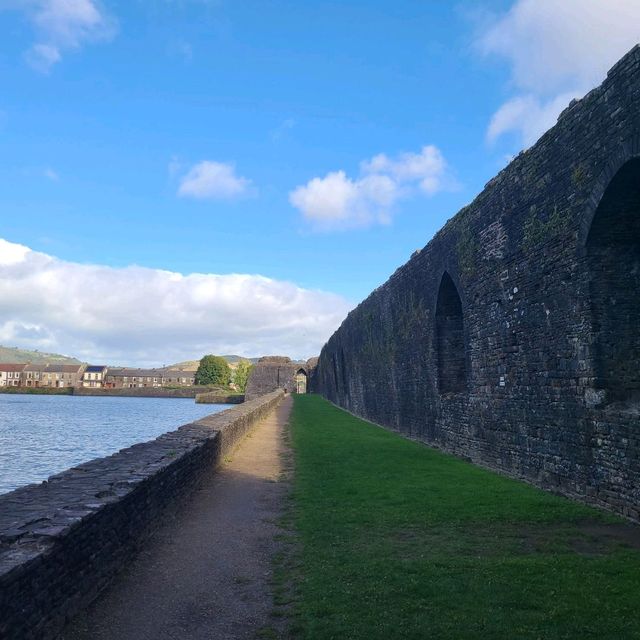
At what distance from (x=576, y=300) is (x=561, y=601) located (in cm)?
501

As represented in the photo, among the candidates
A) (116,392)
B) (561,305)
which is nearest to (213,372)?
→ (116,392)

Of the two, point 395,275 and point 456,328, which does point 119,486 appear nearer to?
point 456,328

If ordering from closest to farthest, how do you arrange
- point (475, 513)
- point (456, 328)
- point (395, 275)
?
point (475, 513) < point (456, 328) < point (395, 275)

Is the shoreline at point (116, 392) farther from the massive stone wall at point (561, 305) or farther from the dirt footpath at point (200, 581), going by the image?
the dirt footpath at point (200, 581)

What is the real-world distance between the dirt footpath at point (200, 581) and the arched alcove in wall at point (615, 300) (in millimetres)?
5052

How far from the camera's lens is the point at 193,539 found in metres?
6.46

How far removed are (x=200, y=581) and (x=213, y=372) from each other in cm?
10597

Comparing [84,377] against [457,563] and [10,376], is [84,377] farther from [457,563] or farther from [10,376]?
[457,563]

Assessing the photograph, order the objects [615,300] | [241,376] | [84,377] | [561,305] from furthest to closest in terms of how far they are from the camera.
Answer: [84,377] < [241,376] < [561,305] < [615,300]

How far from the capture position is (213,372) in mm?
108938

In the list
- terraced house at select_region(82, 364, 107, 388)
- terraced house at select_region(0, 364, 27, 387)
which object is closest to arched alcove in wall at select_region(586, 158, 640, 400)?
terraced house at select_region(82, 364, 107, 388)

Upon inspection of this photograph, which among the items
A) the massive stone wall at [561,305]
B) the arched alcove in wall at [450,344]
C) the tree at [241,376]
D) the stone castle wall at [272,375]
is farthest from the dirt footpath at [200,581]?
the tree at [241,376]

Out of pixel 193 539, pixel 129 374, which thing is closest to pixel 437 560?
pixel 193 539

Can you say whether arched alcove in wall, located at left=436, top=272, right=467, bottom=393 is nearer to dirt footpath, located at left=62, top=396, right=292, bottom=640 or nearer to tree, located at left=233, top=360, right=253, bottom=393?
dirt footpath, located at left=62, top=396, right=292, bottom=640
